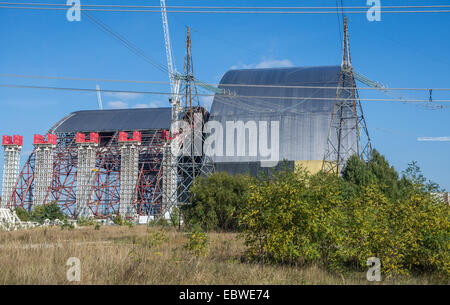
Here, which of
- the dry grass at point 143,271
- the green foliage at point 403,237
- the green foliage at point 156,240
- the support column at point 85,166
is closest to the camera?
the dry grass at point 143,271

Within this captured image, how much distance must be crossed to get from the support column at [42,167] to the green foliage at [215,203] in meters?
40.7

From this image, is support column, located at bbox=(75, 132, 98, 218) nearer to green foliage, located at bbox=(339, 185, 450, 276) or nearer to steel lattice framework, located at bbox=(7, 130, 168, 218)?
steel lattice framework, located at bbox=(7, 130, 168, 218)

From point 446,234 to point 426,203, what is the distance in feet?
4.41

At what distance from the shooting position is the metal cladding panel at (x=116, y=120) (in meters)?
71.0

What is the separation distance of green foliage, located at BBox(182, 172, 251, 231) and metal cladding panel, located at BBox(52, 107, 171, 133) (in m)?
33.2

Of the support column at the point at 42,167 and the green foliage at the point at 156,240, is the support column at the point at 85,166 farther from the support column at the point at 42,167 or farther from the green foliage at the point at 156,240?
the green foliage at the point at 156,240

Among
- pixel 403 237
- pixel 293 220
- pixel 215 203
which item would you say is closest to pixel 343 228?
pixel 293 220

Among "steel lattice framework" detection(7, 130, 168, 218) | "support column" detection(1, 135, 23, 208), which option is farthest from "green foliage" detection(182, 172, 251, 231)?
"support column" detection(1, 135, 23, 208)

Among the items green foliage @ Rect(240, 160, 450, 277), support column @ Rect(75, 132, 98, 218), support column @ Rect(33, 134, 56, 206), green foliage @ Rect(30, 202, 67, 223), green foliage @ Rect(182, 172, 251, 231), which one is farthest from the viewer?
support column @ Rect(33, 134, 56, 206)

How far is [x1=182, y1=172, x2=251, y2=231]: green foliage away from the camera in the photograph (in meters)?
34.8

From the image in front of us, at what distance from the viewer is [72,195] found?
229 ft

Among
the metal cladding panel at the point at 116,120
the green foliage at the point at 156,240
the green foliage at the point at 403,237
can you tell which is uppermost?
the metal cladding panel at the point at 116,120

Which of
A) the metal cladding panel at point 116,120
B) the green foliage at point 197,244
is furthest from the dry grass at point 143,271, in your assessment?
the metal cladding panel at point 116,120
